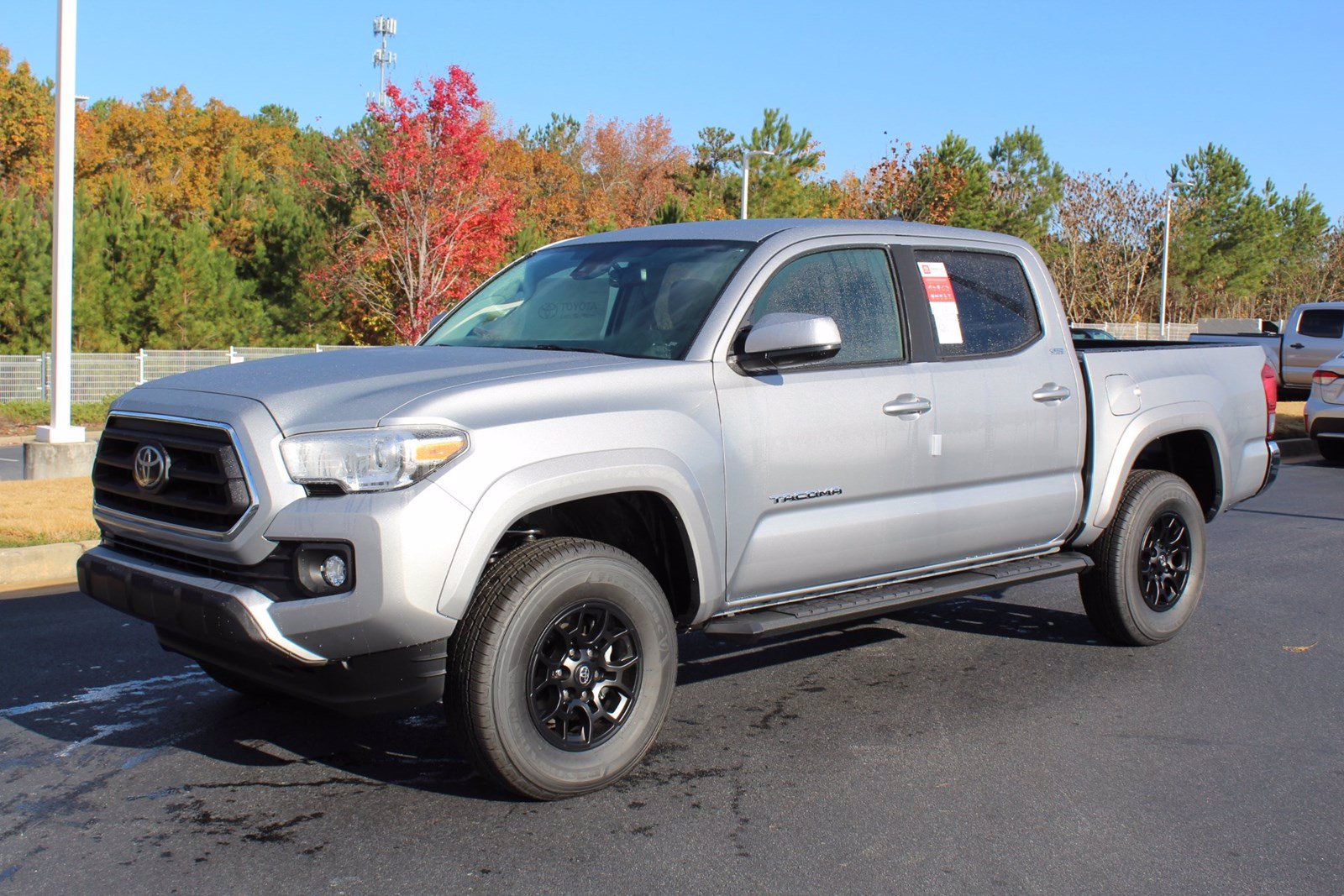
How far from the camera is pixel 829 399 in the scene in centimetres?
498

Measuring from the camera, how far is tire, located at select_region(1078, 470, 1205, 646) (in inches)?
247

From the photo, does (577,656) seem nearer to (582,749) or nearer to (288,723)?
(582,749)

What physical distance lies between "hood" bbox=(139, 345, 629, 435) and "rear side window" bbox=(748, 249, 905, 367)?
2.63 feet

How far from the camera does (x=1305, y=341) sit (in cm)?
2556

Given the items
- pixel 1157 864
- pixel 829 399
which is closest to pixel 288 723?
pixel 829 399

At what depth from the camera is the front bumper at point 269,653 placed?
3.85 meters

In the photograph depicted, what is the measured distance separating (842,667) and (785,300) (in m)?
1.93

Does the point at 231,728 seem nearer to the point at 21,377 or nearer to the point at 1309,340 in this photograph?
the point at 21,377

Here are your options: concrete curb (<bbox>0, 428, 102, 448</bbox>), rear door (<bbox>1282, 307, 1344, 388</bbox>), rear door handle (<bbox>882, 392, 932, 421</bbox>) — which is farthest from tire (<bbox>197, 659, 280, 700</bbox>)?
rear door (<bbox>1282, 307, 1344, 388</bbox>)

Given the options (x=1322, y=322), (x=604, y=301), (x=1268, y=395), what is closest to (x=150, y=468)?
(x=604, y=301)

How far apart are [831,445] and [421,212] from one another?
2336 centimetres

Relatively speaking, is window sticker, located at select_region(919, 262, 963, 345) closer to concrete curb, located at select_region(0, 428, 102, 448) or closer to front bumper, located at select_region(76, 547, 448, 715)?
front bumper, located at select_region(76, 547, 448, 715)

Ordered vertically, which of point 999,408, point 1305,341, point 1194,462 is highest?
point 1305,341

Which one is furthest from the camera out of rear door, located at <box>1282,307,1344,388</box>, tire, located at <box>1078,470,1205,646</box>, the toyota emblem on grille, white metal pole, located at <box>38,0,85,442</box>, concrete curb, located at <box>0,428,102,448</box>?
rear door, located at <box>1282,307,1344,388</box>
